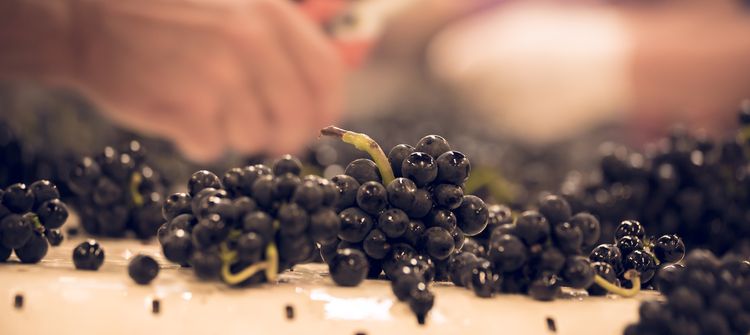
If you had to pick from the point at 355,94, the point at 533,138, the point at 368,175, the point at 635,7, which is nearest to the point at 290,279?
the point at 368,175

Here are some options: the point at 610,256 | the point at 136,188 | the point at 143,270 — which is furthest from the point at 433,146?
the point at 136,188

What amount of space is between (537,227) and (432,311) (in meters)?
0.14

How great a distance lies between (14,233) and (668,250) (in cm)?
80

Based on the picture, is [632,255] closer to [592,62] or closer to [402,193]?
[402,193]

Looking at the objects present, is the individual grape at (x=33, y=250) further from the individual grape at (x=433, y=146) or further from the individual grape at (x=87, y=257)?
the individual grape at (x=433, y=146)

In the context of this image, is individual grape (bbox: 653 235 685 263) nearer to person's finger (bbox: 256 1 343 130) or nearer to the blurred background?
the blurred background

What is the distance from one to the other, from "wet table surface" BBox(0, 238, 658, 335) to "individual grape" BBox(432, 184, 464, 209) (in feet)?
0.33

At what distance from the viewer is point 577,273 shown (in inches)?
31.8

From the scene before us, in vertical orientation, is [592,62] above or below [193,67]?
above

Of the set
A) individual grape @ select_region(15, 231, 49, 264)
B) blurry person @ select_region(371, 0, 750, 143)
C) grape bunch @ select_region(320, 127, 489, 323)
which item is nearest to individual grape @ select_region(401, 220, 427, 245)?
grape bunch @ select_region(320, 127, 489, 323)

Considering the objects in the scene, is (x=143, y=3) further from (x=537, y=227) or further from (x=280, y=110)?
(x=537, y=227)

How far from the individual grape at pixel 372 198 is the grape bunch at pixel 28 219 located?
0.39 m

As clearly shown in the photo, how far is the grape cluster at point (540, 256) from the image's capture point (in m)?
0.81

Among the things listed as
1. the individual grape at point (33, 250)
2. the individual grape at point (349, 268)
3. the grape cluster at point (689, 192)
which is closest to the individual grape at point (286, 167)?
the individual grape at point (349, 268)
